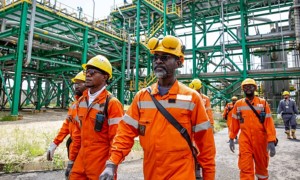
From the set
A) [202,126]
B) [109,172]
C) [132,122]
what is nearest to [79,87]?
[132,122]

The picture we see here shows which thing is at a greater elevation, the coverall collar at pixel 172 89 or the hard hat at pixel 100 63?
the hard hat at pixel 100 63

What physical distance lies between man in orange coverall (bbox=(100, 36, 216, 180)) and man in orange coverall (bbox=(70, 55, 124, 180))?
1.42ft

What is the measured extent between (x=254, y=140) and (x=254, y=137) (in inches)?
2.0

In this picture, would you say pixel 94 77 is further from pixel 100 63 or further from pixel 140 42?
pixel 140 42

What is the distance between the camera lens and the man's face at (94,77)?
2680 mm

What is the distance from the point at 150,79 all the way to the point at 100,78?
1688 centimetres

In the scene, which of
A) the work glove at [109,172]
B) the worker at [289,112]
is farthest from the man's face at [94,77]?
the worker at [289,112]

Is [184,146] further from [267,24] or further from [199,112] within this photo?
[267,24]

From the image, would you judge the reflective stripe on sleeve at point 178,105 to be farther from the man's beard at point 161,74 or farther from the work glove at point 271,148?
the work glove at point 271,148

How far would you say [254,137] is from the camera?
3.72 m

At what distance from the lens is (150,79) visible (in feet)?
64.3

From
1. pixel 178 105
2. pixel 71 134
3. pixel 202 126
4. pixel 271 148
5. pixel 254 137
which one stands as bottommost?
pixel 271 148

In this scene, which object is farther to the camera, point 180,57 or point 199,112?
point 180,57

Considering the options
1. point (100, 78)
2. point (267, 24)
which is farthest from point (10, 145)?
point (267, 24)
